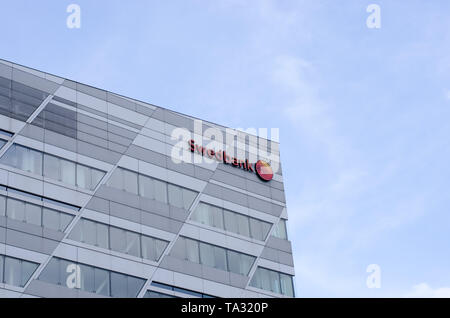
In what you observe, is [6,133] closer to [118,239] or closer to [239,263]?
[118,239]

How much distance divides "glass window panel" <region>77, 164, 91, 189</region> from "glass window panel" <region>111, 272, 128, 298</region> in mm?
7487

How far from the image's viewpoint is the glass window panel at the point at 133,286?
64.1 m

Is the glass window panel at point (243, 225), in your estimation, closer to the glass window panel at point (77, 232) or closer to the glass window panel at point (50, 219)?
the glass window panel at point (77, 232)

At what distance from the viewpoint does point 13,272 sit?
2313 inches

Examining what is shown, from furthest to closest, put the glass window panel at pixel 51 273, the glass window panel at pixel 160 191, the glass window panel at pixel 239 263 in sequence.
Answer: the glass window panel at pixel 239 263
the glass window panel at pixel 160 191
the glass window panel at pixel 51 273

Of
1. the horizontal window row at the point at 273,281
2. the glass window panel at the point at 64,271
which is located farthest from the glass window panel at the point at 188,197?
the glass window panel at the point at 64,271

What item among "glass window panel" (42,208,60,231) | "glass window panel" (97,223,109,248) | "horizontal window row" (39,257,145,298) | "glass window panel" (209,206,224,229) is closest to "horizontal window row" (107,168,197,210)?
"glass window panel" (209,206,224,229)

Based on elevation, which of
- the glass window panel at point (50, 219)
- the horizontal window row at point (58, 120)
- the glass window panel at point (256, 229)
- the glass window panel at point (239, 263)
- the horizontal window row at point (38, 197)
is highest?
the horizontal window row at point (58, 120)

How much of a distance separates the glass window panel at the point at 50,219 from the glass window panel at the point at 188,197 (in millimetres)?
12326

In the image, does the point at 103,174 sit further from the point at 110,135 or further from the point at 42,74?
the point at 42,74

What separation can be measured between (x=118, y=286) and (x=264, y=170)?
21.2 metres

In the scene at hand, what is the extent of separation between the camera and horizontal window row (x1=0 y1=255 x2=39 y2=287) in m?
58.3

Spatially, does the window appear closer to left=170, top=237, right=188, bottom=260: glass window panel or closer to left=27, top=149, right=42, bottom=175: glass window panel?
left=27, top=149, right=42, bottom=175: glass window panel

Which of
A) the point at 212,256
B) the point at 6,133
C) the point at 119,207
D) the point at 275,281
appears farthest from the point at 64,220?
the point at 275,281
